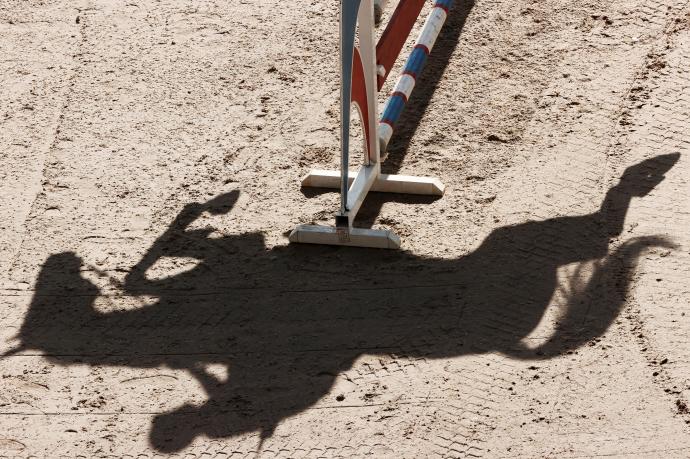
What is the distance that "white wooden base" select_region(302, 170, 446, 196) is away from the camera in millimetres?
6844

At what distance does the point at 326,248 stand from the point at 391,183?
697 millimetres

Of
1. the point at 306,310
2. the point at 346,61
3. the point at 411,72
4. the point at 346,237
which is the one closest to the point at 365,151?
the point at 346,237

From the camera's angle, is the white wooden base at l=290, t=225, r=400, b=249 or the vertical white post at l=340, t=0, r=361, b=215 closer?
the vertical white post at l=340, t=0, r=361, b=215

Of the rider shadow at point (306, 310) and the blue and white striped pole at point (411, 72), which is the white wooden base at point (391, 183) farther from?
the rider shadow at point (306, 310)

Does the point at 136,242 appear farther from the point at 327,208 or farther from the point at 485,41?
the point at 485,41

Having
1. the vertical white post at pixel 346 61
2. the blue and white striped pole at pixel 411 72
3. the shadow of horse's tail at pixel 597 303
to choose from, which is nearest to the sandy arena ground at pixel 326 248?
the shadow of horse's tail at pixel 597 303

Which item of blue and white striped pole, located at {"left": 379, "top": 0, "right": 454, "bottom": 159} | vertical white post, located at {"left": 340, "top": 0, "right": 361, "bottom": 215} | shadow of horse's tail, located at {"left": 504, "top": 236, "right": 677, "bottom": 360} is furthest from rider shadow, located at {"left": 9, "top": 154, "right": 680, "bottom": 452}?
blue and white striped pole, located at {"left": 379, "top": 0, "right": 454, "bottom": 159}

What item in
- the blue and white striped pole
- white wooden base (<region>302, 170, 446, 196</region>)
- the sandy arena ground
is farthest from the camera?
the blue and white striped pole

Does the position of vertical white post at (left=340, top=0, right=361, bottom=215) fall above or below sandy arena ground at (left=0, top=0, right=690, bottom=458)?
above

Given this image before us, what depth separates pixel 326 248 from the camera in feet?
21.2

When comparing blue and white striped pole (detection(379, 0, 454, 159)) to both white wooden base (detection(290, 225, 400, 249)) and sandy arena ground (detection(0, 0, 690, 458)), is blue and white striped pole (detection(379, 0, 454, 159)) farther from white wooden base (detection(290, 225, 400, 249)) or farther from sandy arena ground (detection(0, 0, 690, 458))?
white wooden base (detection(290, 225, 400, 249))

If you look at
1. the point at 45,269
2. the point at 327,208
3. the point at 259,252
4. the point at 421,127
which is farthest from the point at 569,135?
the point at 45,269

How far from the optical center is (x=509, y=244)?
6.29m

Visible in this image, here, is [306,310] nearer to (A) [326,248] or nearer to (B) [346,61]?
(A) [326,248]
